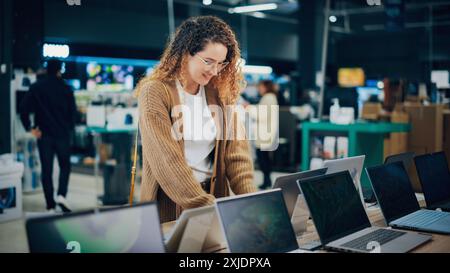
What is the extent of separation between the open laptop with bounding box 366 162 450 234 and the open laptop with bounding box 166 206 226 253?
852 millimetres

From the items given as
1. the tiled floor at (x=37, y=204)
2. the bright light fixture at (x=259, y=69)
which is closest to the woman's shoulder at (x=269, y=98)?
the tiled floor at (x=37, y=204)

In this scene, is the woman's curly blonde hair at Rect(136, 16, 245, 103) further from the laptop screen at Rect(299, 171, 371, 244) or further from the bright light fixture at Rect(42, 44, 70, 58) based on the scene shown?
the bright light fixture at Rect(42, 44, 70, 58)

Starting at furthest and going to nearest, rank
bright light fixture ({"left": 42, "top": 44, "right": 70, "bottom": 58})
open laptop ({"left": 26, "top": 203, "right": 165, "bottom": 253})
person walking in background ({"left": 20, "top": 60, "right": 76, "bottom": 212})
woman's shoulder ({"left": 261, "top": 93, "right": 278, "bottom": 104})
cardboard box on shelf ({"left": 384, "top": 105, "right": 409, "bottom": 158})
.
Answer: woman's shoulder ({"left": 261, "top": 93, "right": 278, "bottom": 104}) < cardboard box on shelf ({"left": 384, "top": 105, "right": 409, "bottom": 158}) < person walking in background ({"left": 20, "top": 60, "right": 76, "bottom": 212}) < bright light fixture ({"left": 42, "top": 44, "right": 70, "bottom": 58}) < open laptop ({"left": 26, "top": 203, "right": 165, "bottom": 253})

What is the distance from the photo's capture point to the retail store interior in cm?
245

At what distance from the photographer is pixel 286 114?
393 inches

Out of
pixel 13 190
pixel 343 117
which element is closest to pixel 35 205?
pixel 13 190

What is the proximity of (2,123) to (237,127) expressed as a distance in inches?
175

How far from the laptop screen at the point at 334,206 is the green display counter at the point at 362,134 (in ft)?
12.6

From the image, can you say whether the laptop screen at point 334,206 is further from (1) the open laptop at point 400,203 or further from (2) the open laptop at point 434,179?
(2) the open laptop at point 434,179

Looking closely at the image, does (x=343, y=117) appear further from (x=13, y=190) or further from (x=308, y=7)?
(x=308, y=7)

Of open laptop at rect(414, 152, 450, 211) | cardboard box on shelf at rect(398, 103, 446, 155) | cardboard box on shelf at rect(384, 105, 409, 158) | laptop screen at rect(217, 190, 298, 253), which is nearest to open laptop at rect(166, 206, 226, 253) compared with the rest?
laptop screen at rect(217, 190, 298, 253)

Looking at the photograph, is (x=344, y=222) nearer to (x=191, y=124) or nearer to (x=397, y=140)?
(x=191, y=124)

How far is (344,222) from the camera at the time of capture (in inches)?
82.1

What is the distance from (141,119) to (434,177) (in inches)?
65.2
